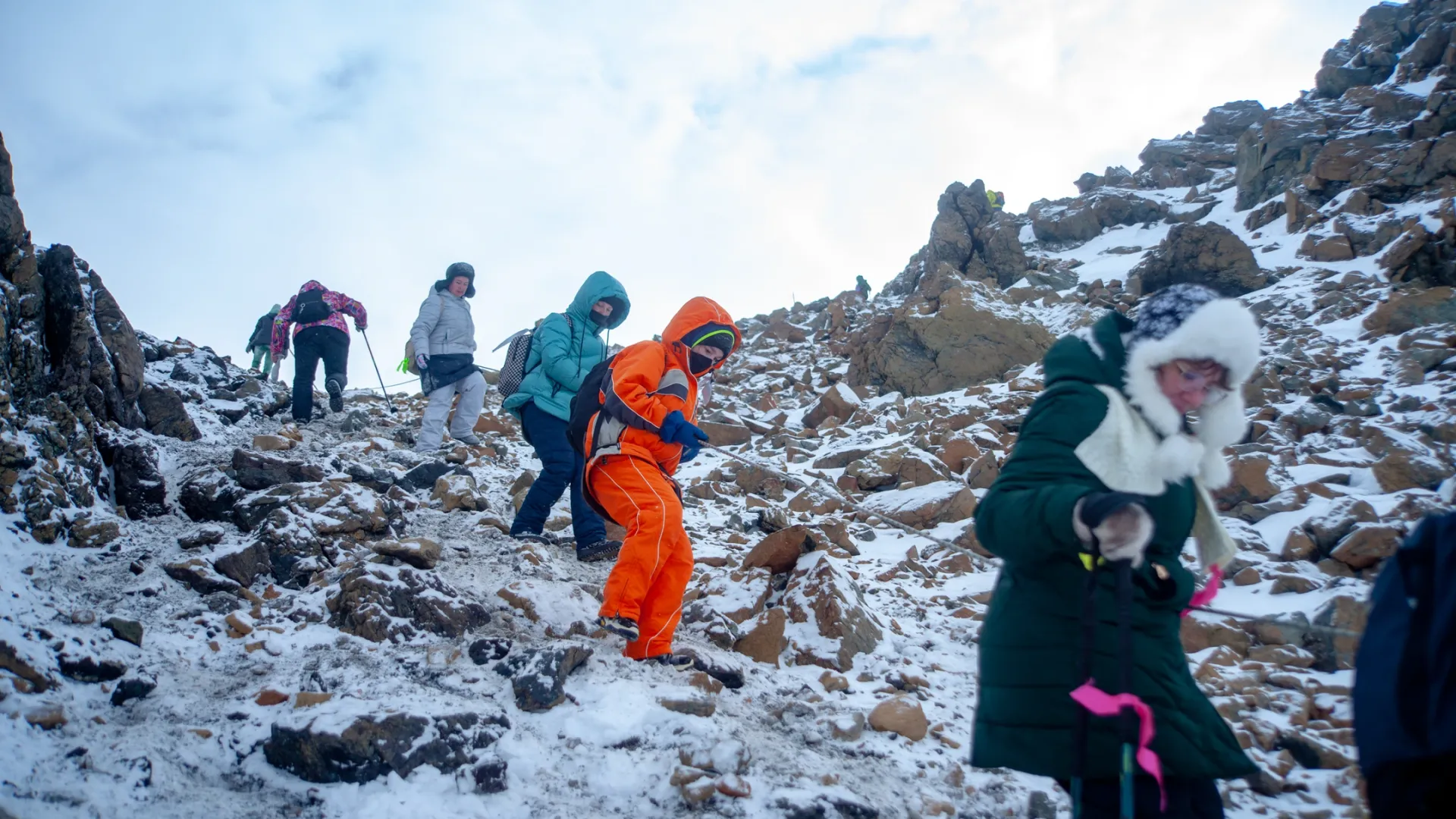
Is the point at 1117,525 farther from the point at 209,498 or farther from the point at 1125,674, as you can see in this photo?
the point at 209,498

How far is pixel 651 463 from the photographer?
380cm

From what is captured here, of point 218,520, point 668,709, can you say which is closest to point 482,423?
point 218,520

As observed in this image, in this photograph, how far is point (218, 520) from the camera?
4.47m

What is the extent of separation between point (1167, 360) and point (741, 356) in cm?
1495

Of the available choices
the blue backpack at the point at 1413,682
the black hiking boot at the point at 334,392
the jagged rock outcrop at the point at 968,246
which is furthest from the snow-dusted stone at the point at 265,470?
the jagged rock outcrop at the point at 968,246

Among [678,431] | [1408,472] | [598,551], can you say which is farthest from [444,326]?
[1408,472]

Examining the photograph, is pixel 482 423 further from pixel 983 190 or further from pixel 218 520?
pixel 983 190

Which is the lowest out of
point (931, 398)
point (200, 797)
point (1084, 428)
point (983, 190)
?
point (200, 797)

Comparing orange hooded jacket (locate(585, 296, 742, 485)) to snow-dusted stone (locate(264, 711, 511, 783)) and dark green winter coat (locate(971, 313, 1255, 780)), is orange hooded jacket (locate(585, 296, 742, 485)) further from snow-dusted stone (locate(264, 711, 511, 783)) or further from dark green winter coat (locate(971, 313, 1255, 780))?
dark green winter coat (locate(971, 313, 1255, 780))

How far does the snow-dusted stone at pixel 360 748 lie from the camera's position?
242 cm

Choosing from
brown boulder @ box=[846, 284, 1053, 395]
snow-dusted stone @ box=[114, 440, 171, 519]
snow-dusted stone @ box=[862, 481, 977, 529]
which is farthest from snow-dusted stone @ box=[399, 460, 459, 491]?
brown boulder @ box=[846, 284, 1053, 395]

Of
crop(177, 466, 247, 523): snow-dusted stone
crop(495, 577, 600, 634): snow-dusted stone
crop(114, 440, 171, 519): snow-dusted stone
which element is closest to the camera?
crop(495, 577, 600, 634): snow-dusted stone

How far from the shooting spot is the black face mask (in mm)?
4031

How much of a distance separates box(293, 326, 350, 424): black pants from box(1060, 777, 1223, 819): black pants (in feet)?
26.0
